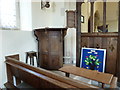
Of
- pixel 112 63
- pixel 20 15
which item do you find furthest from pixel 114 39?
pixel 20 15

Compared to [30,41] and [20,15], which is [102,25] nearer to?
[30,41]

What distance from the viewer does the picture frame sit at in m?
2.16

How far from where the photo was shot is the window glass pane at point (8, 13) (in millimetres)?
2645

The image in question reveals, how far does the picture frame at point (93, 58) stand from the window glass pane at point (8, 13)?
2.06 meters

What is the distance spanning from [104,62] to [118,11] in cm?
108

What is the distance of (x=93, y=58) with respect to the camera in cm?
222

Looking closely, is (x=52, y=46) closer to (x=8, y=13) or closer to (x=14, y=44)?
(x=14, y=44)

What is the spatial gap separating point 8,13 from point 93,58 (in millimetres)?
2456

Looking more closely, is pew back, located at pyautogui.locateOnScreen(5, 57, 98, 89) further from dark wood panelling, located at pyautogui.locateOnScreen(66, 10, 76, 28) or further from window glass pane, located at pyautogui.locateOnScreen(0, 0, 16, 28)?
window glass pane, located at pyautogui.locateOnScreen(0, 0, 16, 28)

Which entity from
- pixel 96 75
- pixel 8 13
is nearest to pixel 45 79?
pixel 96 75

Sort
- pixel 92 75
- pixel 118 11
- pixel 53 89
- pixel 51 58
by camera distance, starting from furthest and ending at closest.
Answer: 1. pixel 51 58
2. pixel 118 11
3. pixel 92 75
4. pixel 53 89

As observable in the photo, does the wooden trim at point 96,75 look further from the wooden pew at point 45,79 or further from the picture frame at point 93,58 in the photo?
the wooden pew at point 45,79

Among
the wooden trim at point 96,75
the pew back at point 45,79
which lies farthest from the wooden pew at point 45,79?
the wooden trim at point 96,75

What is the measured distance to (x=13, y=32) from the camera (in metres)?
2.64
